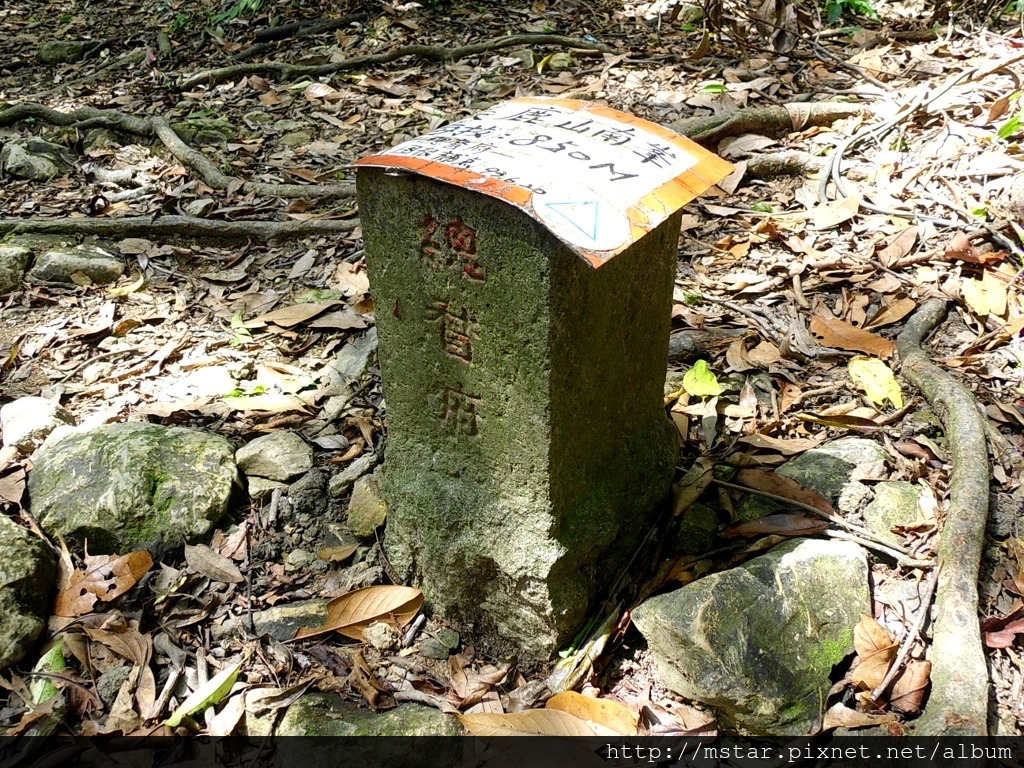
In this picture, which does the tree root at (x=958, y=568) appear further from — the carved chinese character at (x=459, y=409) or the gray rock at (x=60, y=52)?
the gray rock at (x=60, y=52)

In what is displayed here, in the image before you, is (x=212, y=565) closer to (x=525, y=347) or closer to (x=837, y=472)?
(x=525, y=347)

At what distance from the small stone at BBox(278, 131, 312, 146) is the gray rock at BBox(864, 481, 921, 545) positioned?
390 cm

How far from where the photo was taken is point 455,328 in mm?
1971

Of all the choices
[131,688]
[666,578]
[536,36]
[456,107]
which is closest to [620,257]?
[666,578]

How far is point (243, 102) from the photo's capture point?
5.55 m

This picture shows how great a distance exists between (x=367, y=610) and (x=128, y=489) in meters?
0.82

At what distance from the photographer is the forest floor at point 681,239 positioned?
106 inches

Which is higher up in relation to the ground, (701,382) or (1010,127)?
(1010,127)

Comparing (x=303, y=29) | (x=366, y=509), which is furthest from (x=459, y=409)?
(x=303, y=29)

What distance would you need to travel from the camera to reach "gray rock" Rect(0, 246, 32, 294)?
146 inches

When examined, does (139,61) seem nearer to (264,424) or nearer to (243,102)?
(243,102)

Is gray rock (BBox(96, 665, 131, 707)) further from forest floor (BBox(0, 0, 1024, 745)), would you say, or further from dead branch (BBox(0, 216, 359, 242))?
dead branch (BBox(0, 216, 359, 242))

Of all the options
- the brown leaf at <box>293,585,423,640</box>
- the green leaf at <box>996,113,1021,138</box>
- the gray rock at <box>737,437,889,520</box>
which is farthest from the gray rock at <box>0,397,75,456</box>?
the green leaf at <box>996,113,1021,138</box>

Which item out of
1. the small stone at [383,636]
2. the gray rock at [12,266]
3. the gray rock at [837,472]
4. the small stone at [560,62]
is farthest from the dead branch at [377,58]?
the small stone at [383,636]
